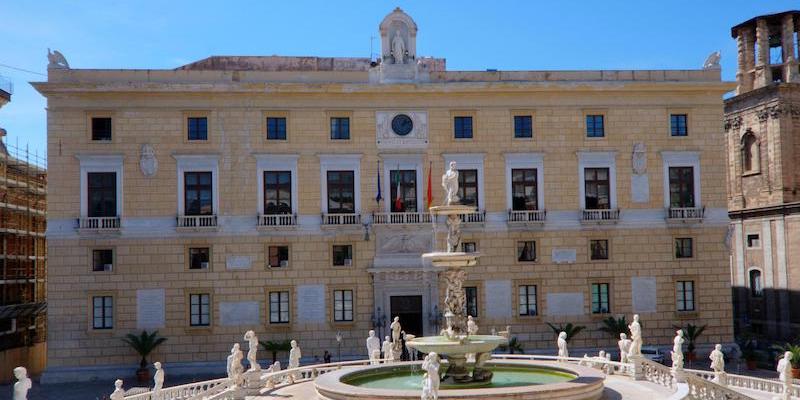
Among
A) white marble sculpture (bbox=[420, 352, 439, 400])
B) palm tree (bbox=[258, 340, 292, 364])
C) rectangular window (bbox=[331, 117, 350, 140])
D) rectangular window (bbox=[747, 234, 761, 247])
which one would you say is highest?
rectangular window (bbox=[331, 117, 350, 140])

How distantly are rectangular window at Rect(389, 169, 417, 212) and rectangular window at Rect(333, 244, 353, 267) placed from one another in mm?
2537

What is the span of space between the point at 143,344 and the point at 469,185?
14822 millimetres

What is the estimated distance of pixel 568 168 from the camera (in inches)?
1495

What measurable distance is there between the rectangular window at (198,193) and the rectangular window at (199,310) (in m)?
3.48

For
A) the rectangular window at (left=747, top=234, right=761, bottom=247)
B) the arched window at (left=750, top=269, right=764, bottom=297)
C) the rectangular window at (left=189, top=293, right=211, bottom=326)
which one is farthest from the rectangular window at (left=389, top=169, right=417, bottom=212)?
the arched window at (left=750, top=269, right=764, bottom=297)

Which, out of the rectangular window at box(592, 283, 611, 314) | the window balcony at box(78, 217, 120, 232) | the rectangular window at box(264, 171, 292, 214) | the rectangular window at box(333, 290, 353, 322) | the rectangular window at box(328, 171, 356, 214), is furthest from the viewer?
the rectangular window at box(592, 283, 611, 314)

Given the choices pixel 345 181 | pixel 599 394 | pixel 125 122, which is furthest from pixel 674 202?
pixel 125 122

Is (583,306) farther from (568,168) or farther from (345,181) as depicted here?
(345,181)

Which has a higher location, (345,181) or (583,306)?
(345,181)

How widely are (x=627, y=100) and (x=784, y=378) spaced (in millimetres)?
18333

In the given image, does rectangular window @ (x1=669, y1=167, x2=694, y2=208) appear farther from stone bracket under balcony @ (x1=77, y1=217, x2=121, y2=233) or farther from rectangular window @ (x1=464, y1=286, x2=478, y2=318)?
stone bracket under balcony @ (x1=77, y1=217, x2=121, y2=233)

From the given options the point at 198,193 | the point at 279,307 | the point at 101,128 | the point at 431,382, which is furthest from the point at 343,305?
the point at 431,382

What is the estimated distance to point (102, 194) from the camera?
119ft

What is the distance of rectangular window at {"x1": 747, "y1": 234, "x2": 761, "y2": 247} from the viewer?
4856cm
